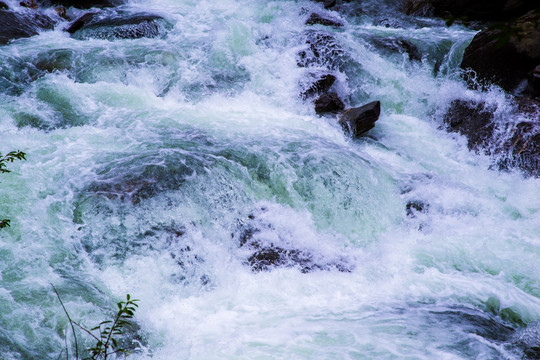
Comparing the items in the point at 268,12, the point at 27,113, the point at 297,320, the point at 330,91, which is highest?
the point at 268,12

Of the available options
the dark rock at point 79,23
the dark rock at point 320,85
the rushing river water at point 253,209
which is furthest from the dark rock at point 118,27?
the dark rock at point 320,85

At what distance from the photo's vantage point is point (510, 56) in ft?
26.4

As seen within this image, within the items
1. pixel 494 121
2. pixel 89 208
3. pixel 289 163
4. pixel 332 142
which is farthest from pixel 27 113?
pixel 494 121

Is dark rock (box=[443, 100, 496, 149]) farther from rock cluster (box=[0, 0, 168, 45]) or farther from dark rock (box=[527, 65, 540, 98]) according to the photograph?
rock cluster (box=[0, 0, 168, 45])

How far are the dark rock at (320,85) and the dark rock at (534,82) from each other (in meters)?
3.43

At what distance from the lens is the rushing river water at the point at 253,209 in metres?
3.94

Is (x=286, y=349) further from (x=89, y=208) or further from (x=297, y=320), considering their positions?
(x=89, y=208)

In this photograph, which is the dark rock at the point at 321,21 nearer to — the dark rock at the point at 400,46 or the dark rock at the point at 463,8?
the dark rock at the point at 400,46

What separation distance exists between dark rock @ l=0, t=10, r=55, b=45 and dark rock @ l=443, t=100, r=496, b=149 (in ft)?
29.2

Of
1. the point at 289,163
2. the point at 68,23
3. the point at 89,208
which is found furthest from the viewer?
the point at 68,23

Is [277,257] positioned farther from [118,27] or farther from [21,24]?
[21,24]

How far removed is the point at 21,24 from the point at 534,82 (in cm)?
1038

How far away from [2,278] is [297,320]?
8.74 ft

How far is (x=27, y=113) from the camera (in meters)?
6.91
